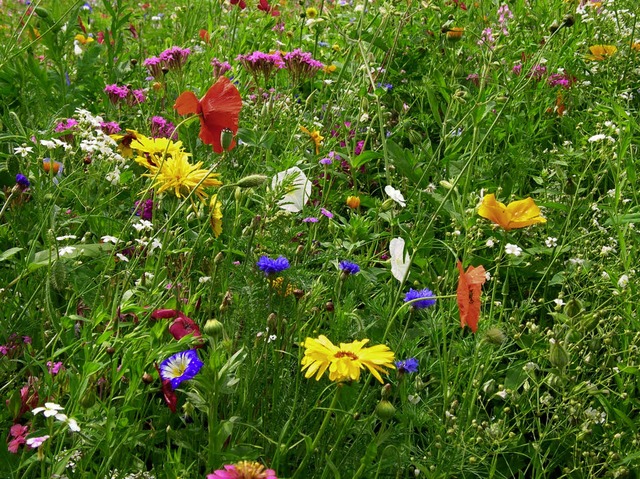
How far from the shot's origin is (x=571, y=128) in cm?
293

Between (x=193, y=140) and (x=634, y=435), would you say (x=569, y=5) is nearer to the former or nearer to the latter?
(x=193, y=140)

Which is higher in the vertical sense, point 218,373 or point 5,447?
point 218,373

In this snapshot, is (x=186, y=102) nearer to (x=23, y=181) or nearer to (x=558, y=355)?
(x=23, y=181)

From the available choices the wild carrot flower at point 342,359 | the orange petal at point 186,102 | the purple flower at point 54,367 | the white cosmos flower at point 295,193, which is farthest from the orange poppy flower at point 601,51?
the purple flower at point 54,367

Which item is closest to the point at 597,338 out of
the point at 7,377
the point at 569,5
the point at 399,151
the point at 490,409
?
the point at 490,409

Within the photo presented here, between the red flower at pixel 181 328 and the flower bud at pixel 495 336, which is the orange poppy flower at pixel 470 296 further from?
the red flower at pixel 181 328

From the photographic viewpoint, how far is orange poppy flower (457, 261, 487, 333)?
1.41m

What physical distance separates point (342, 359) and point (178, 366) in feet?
1.01

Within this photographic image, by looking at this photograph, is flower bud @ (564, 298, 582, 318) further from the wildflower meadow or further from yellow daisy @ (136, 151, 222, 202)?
yellow daisy @ (136, 151, 222, 202)

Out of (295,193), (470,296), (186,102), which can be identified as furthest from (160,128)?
(470,296)

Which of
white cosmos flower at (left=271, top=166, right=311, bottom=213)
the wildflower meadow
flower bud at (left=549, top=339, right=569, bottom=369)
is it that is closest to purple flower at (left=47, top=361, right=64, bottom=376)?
the wildflower meadow

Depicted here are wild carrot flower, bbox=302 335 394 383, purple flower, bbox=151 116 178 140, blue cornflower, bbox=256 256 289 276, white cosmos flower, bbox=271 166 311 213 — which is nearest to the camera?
wild carrot flower, bbox=302 335 394 383

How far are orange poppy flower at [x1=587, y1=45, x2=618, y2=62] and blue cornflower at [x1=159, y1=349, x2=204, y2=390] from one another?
2.43 m

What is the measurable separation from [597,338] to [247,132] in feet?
3.30
